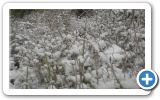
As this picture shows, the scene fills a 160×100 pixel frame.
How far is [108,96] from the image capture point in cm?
238

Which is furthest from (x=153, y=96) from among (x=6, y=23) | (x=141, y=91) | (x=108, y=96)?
(x=6, y=23)

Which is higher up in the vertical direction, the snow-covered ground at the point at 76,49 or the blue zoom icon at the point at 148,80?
the snow-covered ground at the point at 76,49

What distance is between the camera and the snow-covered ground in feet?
7.91

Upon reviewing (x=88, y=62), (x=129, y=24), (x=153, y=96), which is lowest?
(x=153, y=96)

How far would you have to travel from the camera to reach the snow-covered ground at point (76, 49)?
95.0 inches

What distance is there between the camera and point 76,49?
8.04ft

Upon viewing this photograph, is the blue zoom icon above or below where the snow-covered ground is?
below

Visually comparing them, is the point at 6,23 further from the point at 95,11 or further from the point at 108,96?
the point at 108,96

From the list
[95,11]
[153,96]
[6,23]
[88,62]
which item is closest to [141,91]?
[153,96]

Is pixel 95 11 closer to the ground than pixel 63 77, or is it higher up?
higher up

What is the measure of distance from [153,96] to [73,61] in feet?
1.39
